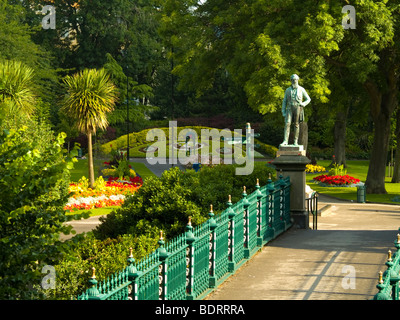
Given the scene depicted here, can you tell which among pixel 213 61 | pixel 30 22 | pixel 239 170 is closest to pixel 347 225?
pixel 239 170

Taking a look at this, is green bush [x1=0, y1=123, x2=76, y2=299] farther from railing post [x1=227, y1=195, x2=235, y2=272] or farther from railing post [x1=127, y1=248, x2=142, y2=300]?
railing post [x1=227, y1=195, x2=235, y2=272]

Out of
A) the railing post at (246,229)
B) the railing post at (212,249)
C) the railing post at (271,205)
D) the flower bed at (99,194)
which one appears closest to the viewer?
the railing post at (212,249)

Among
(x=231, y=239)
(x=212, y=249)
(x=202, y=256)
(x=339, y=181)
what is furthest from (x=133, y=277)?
(x=339, y=181)

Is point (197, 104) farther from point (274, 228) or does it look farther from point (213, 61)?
point (274, 228)

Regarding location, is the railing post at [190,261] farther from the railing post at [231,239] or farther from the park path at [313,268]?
the railing post at [231,239]

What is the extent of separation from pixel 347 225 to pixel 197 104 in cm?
5293

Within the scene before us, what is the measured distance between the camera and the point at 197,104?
74688mm

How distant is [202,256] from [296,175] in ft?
25.6

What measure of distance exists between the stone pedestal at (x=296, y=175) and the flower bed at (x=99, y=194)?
10792 mm

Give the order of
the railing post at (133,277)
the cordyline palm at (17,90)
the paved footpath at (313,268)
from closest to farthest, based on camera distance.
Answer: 1. the railing post at (133,277)
2. the paved footpath at (313,268)
3. the cordyline palm at (17,90)

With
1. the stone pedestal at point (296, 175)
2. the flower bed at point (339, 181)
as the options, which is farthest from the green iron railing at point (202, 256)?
the flower bed at point (339, 181)

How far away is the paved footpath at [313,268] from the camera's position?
11.7m

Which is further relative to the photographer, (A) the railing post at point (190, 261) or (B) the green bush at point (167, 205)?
(B) the green bush at point (167, 205)

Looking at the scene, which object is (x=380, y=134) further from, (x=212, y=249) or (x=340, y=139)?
(x=212, y=249)
